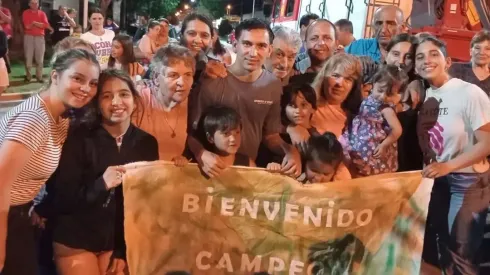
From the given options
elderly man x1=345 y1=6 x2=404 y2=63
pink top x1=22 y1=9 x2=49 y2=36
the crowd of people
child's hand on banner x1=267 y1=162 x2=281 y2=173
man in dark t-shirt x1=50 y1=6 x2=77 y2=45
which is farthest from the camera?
man in dark t-shirt x1=50 y1=6 x2=77 y2=45

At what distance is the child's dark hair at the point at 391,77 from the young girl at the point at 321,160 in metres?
0.68

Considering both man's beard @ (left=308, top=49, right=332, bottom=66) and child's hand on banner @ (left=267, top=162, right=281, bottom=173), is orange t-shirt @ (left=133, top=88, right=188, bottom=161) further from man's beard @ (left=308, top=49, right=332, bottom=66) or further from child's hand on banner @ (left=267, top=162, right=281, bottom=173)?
man's beard @ (left=308, top=49, right=332, bottom=66)

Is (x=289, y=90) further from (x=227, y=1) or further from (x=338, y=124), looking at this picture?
(x=227, y=1)

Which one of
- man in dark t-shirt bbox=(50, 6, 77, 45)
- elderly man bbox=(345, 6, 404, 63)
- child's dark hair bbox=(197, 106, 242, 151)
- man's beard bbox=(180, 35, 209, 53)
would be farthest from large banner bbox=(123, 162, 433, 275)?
man in dark t-shirt bbox=(50, 6, 77, 45)

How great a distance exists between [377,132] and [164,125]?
1464mm

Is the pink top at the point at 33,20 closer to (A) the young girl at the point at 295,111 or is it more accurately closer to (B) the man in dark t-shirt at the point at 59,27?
(B) the man in dark t-shirt at the point at 59,27

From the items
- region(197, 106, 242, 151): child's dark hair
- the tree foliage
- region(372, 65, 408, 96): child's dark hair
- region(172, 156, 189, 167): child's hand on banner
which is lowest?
region(172, 156, 189, 167): child's hand on banner

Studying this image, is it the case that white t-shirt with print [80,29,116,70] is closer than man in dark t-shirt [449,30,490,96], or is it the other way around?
man in dark t-shirt [449,30,490,96]

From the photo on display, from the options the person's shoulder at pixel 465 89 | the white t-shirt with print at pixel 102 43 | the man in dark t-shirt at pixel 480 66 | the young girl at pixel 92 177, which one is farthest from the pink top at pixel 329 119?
the white t-shirt with print at pixel 102 43

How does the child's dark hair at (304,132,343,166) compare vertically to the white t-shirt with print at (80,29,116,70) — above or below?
below

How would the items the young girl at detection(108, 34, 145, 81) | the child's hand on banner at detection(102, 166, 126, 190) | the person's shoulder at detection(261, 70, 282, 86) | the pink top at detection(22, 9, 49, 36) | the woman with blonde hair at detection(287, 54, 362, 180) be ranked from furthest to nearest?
the pink top at detection(22, 9, 49, 36)
the young girl at detection(108, 34, 145, 81)
the woman with blonde hair at detection(287, 54, 362, 180)
the person's shoulder at detection(261, 70, 282, 86)
the child's hand on banner at detection(102, 166, 126, 190)

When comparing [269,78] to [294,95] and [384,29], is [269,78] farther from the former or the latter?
[384,29]

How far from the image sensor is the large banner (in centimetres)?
347

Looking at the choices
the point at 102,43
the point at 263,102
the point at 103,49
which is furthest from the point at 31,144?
the point at 102,43
